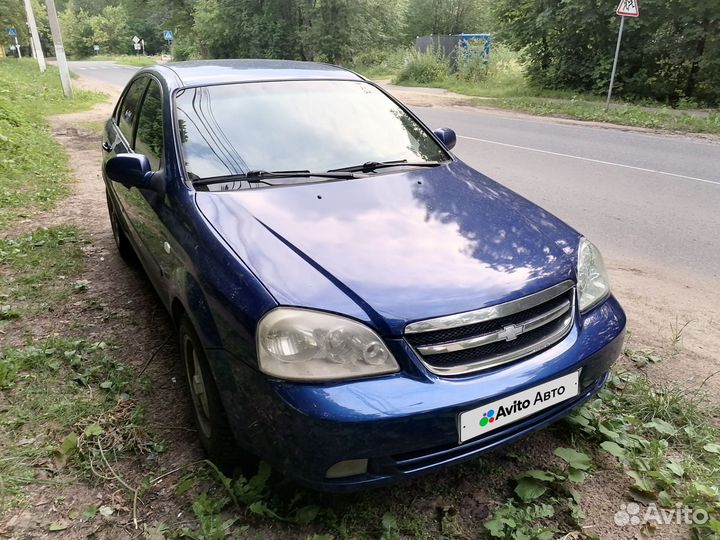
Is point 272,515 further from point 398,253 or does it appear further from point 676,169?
point 676,169

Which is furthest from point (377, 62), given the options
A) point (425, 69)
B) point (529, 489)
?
point (529, 489)

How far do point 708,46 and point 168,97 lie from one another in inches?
645

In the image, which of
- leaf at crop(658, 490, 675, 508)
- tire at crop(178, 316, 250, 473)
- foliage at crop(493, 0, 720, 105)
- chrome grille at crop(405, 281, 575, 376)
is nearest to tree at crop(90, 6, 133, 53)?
foliage at crop(493, 0, 720, 105)

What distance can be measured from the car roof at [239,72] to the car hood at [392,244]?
3.31 ft

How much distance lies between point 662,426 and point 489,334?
1.22 m

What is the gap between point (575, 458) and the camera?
2.32 meters

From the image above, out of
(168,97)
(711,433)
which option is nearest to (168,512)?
(168,97)

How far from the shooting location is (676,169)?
829 centimetres

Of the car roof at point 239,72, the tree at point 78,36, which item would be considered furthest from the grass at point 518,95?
the tree at point 78,36

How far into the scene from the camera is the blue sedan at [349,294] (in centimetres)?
181

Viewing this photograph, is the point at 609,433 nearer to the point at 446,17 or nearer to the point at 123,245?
the point at 123,245

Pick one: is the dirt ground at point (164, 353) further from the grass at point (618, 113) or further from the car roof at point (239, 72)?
the grass at point (618, 113)

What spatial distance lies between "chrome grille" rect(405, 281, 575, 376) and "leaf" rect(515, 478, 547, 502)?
578 mm

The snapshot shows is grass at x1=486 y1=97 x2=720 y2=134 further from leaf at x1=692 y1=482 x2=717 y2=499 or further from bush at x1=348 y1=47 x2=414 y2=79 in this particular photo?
bush at x1=348 y1=47 x2=414 y2=79
